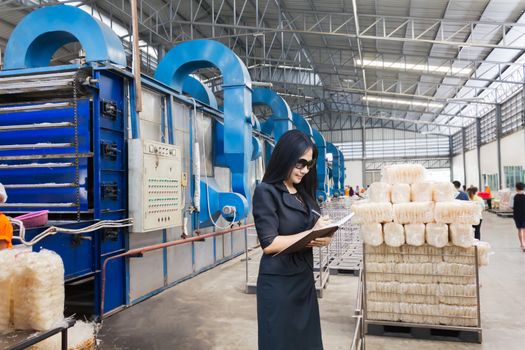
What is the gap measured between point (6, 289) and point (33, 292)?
112 mm

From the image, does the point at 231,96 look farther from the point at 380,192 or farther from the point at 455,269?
the point at 455,269

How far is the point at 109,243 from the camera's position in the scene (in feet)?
14.3

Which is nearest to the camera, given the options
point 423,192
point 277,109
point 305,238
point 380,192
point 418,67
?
point 305,238

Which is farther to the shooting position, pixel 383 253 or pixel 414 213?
pixel 383 253

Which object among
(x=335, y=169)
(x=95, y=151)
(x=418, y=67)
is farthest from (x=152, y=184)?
(x=335, y=169)

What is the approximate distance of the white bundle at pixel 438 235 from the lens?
3.64 meters

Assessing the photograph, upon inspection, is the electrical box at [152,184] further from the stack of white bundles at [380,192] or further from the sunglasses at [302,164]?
the sunglasses at [302,164]

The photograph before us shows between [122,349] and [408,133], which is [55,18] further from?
[408,133]

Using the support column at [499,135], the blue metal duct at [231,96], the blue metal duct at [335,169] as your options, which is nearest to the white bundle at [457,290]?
the blue metal duct at [231,96]

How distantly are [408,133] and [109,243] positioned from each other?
3028cm

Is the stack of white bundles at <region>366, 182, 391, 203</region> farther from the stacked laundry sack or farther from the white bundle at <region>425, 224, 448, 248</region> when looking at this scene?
the white bundle at <region>425, 224, 448, 248</region>

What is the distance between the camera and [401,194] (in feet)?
12.8

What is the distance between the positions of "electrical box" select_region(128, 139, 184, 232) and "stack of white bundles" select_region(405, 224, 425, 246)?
2.79 meters

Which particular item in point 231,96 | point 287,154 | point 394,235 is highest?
point 231,96
